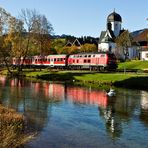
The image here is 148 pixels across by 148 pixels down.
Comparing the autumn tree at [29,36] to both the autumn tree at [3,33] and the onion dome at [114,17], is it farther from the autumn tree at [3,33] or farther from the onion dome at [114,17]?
the onion dome at [114,17]

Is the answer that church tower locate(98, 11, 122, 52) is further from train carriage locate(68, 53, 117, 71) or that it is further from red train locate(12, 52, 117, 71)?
train carriage locate(68, 53, 117, 71)

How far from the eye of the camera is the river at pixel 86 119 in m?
27.0

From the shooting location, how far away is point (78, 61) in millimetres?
105250

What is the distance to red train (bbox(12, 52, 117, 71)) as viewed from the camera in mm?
95562

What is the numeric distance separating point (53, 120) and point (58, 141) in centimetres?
828

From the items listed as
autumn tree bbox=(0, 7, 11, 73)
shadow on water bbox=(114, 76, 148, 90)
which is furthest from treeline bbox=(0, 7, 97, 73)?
shadow on water bbox=(114, 76, 148, 90)

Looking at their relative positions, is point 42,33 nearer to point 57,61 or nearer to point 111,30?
point 57,61

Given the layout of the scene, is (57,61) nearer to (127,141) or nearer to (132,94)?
(132,94)

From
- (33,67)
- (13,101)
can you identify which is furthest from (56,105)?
(33,67)

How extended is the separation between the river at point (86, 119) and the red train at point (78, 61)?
38.7 meters

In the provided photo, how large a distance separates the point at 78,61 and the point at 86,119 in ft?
229

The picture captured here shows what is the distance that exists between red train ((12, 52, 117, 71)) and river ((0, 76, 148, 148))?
1523 inches

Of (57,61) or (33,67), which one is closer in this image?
(57,61)

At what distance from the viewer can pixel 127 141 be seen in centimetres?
2744
